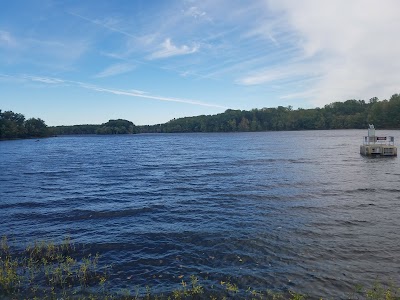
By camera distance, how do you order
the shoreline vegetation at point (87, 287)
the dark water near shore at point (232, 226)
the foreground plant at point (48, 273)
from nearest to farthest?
the shoreline vegetation at point (87, 287) → the foreground plant at point (48, 273) → the dark water near shore at point (232, 226)

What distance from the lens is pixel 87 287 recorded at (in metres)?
12.6

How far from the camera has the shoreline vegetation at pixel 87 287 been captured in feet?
38.4

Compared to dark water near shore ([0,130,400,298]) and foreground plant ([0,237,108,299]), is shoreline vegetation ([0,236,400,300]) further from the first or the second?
dark water near shore ([0,130,400,298])

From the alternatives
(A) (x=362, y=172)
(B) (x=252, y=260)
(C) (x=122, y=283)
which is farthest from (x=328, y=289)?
(A) (x=362, y=172)

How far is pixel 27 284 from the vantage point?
12.8 meters

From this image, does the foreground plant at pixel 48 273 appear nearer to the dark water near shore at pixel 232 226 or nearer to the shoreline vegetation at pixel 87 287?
the shoreline vegetation at pixel 87 287

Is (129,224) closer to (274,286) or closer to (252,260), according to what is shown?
(252,260)

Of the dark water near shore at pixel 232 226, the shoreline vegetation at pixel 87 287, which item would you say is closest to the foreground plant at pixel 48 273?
the shoreline vegetation at pixel 87 287

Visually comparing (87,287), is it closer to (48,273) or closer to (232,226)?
(48,273)

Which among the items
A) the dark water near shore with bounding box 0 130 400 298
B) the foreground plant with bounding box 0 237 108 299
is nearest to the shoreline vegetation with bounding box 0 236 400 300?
the foreground plant with bounding box 0 237 108 299

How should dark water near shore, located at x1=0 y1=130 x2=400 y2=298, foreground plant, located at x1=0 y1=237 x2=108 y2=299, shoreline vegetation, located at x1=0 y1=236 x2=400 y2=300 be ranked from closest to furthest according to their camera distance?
shoreline vegetation, located at x1=0 y1=236 x2=400 y2=300 < foreground plant, located at x1=0 y1=237 x2=108 y2=299 < dark water near shore, located at x1=0 y1=130 x2=400 y2=298

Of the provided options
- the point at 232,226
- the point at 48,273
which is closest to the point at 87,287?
the point at 48,273

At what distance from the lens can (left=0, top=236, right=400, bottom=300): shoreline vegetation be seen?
11.7 metres

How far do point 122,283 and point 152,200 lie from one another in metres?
15.5
